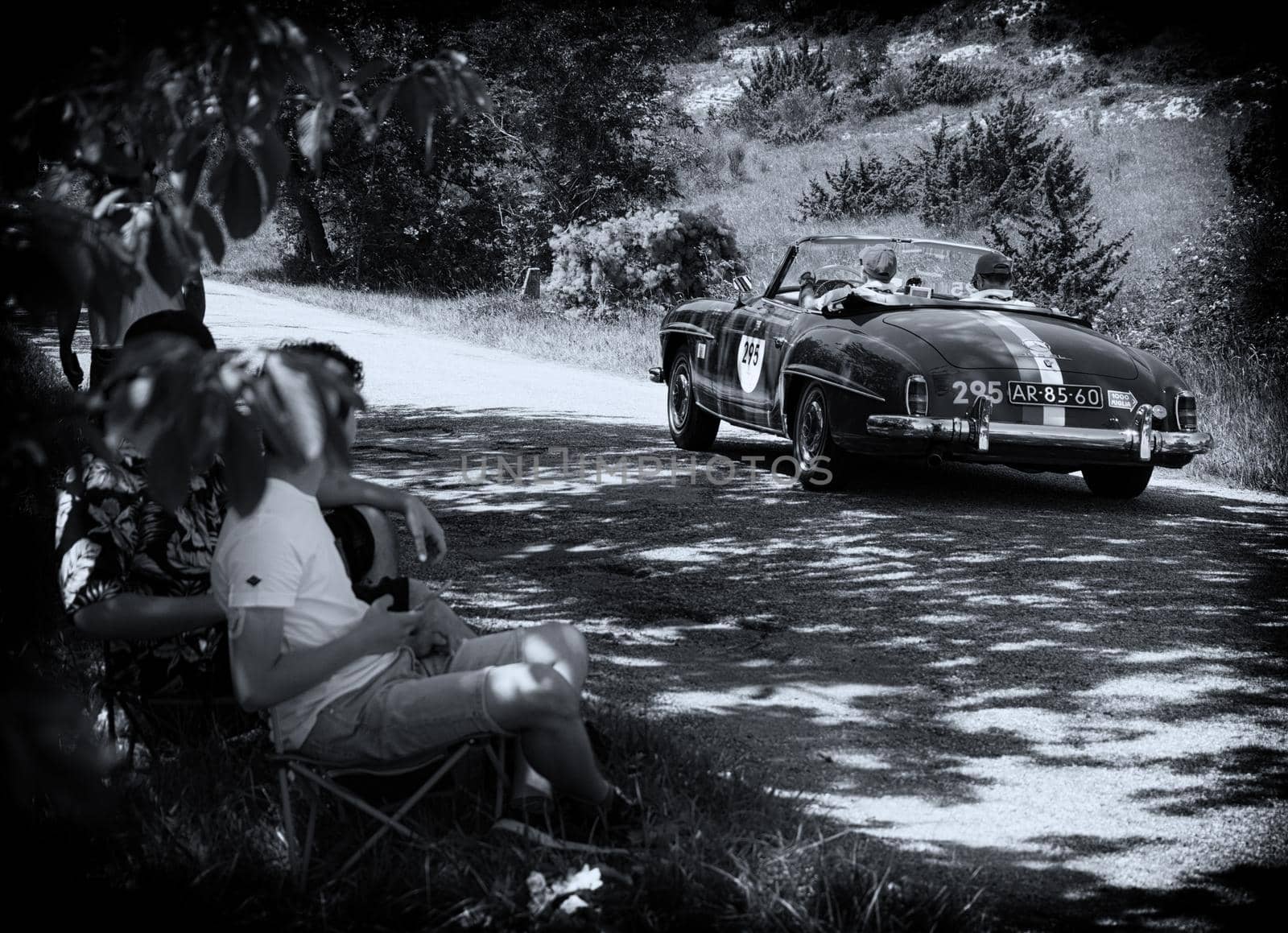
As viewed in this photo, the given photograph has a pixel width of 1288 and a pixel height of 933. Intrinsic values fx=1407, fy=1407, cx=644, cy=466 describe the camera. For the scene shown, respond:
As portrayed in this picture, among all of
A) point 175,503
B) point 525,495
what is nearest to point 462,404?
point 525,495

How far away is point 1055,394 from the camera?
837 centimetres

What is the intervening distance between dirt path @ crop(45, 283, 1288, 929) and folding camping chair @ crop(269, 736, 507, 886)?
3.70 ft

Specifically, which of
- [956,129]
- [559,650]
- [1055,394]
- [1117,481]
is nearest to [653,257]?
[1117,481]

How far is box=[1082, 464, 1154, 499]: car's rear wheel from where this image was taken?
8977 mm

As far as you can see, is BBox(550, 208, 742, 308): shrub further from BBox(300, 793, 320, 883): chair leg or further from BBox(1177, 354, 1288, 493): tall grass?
BBox(300, 793, 320, 883): chair leg

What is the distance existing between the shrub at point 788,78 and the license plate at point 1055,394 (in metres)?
44.2

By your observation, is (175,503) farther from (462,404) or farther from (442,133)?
(442,133)

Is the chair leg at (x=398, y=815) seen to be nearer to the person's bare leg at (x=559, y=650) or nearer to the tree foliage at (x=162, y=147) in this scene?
the person's bare leg at (x=559, y=650)

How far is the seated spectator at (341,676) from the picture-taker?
10.6 ft

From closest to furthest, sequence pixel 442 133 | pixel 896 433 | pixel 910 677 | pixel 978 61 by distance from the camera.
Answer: pixel 910 677
pixel 896 433
pixel 442 133
pixel 978 61

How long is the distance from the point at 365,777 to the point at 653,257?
19.0 m

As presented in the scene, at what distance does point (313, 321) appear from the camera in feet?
75.4

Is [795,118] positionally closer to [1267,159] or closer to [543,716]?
[1267,159]

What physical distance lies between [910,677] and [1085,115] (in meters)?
41.6
